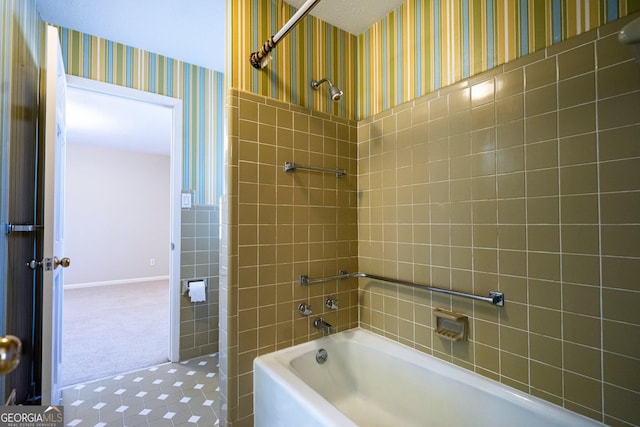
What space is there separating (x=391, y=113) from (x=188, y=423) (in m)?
2.16

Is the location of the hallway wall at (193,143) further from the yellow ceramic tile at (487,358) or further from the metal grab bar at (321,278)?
the yellow ceramic tile at (487,358)

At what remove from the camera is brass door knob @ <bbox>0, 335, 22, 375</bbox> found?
0.54 meters

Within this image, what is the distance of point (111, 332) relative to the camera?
3.04 m

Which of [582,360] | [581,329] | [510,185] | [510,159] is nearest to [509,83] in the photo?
[510,159]

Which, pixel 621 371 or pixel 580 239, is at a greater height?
pixel 580 239

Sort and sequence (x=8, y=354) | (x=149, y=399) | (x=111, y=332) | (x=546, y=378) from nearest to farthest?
(x=8, y=354)
(x=546, y=378)
(x=149, y=399)
(x=111, y=332)

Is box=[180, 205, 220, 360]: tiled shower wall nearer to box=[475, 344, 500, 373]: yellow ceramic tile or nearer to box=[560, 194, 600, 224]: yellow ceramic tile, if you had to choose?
box=[475, 344, 500, 373]: yellow ceramic tile

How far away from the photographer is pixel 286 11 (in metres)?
1.73

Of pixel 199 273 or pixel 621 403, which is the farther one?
pixel 199 273

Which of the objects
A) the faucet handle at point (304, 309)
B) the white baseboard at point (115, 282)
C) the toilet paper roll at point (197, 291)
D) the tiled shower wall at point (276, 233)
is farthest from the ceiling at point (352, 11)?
the white baseboard at point (115, 282)

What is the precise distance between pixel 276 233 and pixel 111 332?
8.65 feet

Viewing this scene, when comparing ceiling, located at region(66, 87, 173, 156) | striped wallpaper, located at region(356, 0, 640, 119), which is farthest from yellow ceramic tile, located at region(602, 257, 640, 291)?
ceiling, located at region(66, 87, 173, 156)

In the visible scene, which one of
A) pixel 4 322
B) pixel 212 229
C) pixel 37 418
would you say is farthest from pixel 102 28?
pixel 37 418

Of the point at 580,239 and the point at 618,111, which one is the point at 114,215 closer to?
the point at 580,239
